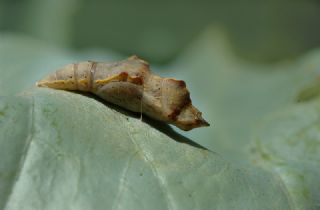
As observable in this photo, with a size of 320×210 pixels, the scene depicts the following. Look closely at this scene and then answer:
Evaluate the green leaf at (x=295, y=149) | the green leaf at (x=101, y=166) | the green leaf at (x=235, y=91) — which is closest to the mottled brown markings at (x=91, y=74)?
the green leaf at (x=101, y=166)

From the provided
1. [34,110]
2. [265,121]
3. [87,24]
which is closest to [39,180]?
[34,110]

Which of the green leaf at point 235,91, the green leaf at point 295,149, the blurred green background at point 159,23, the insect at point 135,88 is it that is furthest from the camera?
the blurred green background at point 159,23

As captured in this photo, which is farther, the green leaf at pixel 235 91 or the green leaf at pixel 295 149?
the green leaf at pixel 235 91

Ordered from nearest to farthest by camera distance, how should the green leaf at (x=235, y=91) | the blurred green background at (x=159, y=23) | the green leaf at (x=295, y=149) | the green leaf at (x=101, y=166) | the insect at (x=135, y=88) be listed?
the green leaf at (x=101, y=166) < the green leaf at (x=295, y=149) < the insect at (x=135, y=88) < the green leaf at (x=235, y=91) < the blurred green background at (x=159, y=23)

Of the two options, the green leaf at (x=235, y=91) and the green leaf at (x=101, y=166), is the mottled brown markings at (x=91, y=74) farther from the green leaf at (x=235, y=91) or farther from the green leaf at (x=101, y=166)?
the green leaf at (x=235, y=91)

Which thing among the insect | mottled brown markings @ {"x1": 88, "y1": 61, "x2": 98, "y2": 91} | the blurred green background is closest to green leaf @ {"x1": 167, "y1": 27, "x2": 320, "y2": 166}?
the insect

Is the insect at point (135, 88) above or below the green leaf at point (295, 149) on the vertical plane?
above

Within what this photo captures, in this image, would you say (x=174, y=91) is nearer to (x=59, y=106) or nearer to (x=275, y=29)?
(x=59, y=106)
